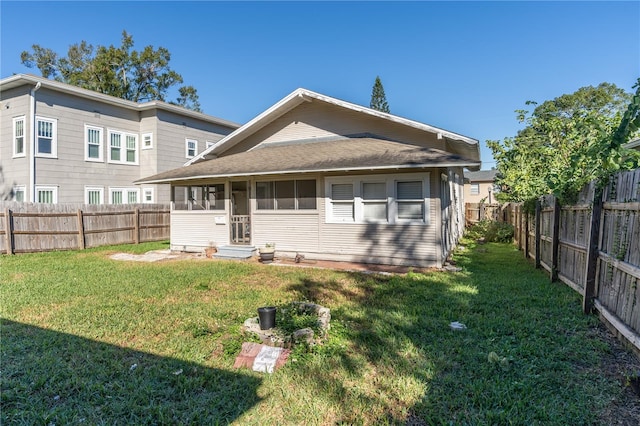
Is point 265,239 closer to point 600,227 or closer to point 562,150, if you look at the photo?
point 600,227

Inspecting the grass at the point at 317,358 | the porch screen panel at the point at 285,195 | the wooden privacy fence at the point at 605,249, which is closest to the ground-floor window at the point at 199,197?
the porch screen panel at the point at 285,195

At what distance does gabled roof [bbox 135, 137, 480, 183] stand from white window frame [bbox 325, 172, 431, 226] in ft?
1.91

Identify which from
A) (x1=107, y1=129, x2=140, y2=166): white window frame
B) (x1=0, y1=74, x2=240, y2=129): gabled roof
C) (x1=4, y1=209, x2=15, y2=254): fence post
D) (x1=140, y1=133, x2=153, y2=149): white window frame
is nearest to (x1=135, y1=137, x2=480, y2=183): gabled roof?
(x1=4, y1=209, x2=15, y2=254): fence post

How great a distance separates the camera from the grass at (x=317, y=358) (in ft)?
9.20

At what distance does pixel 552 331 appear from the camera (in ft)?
13.9

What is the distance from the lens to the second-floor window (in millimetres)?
16156

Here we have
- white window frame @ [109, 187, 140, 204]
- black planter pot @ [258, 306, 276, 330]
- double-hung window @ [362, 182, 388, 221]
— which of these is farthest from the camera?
white window frame @ [109, 187, 140, 204]

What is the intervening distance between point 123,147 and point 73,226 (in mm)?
5485

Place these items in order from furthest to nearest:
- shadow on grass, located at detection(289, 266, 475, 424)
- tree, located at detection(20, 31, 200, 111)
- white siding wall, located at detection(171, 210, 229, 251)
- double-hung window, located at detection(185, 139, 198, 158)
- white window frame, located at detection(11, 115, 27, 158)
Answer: tree, located at detection(20, 31, 200, 111), double-hung window, located at detection(185, 139, 198, 158), white window frame, located at detection(11, 115, 27, 158), white siding wall, located at detection(171, 210, 229, 251), shadow on grass, located at detection(289, 266, 475, 424)

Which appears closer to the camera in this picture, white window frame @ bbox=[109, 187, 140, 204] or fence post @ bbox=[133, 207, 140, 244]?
fence post @ bbox=[133, 207, 140, 244]

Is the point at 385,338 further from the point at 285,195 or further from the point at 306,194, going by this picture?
the point at 285,195

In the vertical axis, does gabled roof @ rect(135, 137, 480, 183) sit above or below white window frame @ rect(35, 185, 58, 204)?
above

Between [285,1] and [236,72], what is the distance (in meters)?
6.36

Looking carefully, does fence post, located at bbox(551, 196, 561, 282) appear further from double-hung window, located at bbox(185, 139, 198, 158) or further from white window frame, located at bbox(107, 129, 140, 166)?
white window frame, located at bbox(107, 129, 140, 166)
